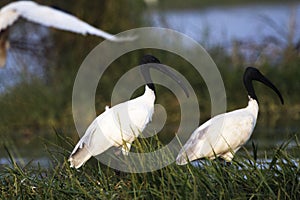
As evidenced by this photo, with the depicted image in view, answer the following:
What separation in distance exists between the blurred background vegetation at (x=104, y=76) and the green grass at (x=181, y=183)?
14.9ft

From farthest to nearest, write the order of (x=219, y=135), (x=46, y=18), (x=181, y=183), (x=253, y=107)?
(x=46, y=18)
(x=253, y=107)
(x=219, y=135)
(x=181, y=183)

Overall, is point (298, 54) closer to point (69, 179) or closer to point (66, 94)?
point (66, 94)

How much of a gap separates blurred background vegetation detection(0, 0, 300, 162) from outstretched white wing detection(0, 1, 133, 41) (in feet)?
4.56

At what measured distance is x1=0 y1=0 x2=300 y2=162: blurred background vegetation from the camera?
386 inches

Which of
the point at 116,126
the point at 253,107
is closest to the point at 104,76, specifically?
the point at 253,107

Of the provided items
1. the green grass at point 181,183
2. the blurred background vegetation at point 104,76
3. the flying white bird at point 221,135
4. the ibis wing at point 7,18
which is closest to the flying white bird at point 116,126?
the flying white bird at point 221,135

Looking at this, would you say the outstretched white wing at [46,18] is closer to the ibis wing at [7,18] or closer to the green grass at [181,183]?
the ibis wing at [7,18]

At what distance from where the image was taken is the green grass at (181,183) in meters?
4.21

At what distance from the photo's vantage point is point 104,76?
33.3ft

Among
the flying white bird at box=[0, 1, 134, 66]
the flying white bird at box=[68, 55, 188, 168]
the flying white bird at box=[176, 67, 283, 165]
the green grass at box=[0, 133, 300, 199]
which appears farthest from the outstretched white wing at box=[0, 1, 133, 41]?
the green grass at box=[0, 133, 300, 199]

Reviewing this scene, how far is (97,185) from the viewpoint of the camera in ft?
14.7

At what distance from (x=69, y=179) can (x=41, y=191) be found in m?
0.17

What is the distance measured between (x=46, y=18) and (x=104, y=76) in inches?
83.6

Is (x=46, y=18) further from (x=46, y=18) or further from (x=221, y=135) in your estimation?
(x=221, y=135)
